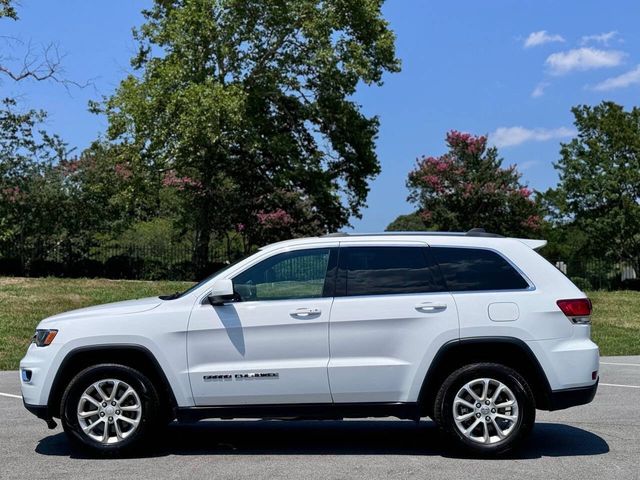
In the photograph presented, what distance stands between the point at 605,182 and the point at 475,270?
32202 millimetres

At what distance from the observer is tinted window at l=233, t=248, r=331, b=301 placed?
671cm

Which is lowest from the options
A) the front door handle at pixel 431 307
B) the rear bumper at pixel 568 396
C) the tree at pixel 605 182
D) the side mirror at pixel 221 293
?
the rear bumper at pixel 568 396

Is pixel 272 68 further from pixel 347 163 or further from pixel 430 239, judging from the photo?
pixel 430 239

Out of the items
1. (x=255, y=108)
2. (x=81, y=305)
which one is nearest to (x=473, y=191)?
(x=255, y=108)

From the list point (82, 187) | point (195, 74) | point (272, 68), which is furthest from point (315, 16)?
point (82, 187)

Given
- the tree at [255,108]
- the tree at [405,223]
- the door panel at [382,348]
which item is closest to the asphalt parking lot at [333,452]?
the door panel at [382,348]

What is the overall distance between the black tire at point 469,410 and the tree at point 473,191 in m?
40.3

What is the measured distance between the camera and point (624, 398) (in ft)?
31.9

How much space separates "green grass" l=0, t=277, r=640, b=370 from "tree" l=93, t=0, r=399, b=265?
5580mm

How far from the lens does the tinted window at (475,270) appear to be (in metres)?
Result: 6.71

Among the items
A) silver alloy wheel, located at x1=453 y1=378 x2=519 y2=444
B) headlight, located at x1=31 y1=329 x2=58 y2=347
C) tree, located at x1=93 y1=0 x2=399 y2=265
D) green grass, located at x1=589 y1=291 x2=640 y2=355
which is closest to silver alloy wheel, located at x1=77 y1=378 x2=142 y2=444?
headlight, located at x1=31 y1=329 x2=58 y2=347

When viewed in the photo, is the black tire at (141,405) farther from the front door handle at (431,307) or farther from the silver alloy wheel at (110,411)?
the front door handle at (431,307)

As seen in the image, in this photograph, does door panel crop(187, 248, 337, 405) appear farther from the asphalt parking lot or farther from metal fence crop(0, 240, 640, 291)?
metal fence crop(0, 240, 640, 291)

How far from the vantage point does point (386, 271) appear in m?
6.75
